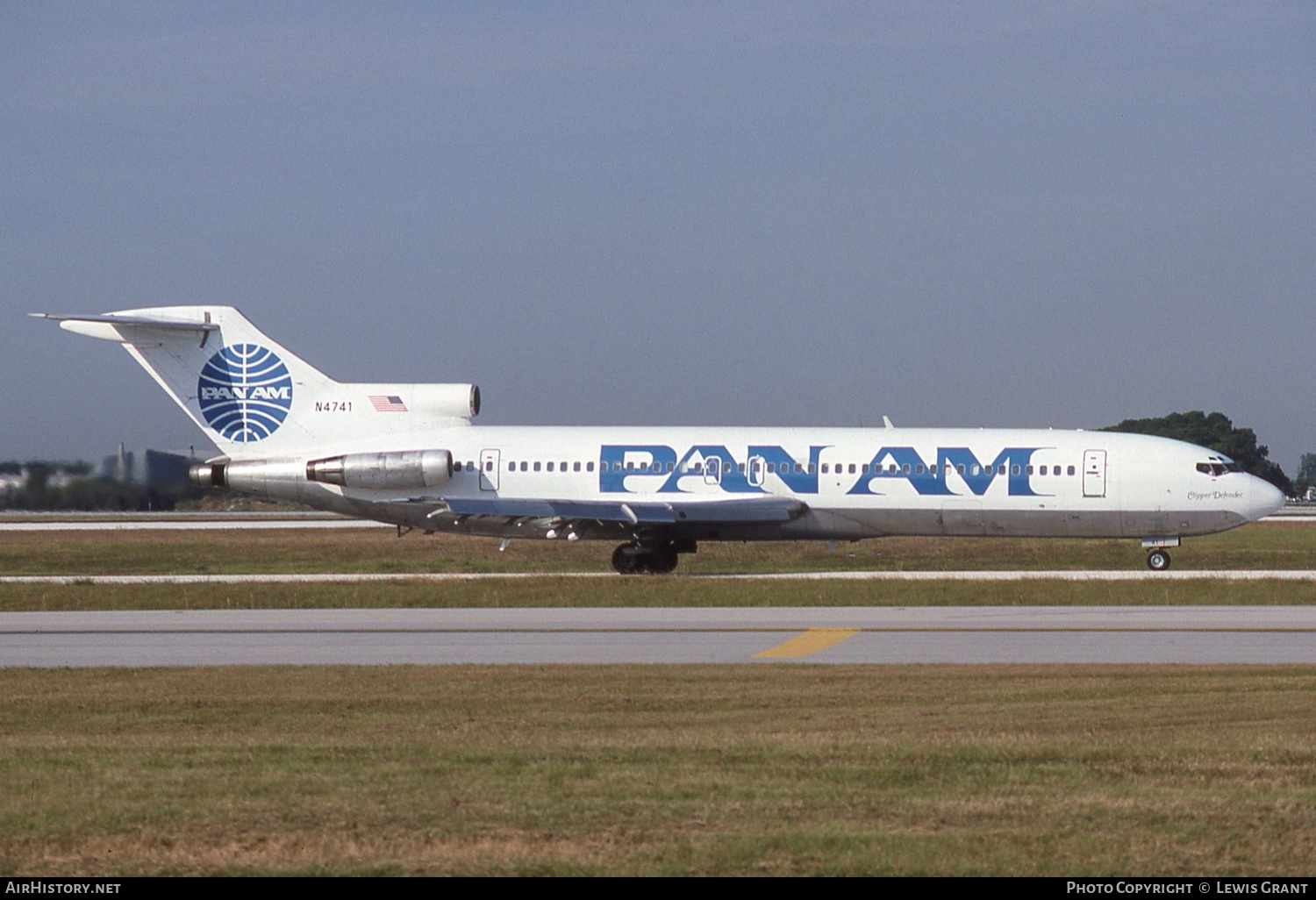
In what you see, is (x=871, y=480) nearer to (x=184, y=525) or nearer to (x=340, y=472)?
(x=340, y=472)

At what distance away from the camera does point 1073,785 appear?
31.0 ft

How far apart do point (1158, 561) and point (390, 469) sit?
60.2ft

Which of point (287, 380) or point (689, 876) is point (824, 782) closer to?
point (689, 876)

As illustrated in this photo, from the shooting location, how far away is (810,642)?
63.0 feet

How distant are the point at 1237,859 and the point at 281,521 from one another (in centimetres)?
6778

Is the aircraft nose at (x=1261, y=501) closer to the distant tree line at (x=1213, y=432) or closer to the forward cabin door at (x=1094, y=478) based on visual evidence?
the forward cabin door at (x=1094, y=478)

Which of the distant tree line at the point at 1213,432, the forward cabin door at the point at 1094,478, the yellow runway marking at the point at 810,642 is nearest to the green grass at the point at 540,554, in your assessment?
the forward cabin door at the point at 1094,478

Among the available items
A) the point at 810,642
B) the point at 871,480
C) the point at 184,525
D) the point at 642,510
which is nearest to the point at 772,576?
the point at 642,510

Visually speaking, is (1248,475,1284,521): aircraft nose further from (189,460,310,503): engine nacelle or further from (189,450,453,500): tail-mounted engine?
(189,460,310,503): engine nacelle

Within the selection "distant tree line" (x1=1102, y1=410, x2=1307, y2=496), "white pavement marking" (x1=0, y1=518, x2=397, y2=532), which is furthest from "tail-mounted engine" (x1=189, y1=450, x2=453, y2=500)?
"distant tree line" (x1=1102, y1=410, x2=1307, y2=496)

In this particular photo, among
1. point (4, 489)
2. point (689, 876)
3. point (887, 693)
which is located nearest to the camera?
point (689, 876)

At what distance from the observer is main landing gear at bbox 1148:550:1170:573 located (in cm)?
3423

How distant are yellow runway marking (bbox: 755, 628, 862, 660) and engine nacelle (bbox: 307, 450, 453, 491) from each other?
16660mm

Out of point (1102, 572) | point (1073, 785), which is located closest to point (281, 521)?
point (1102, 572)
